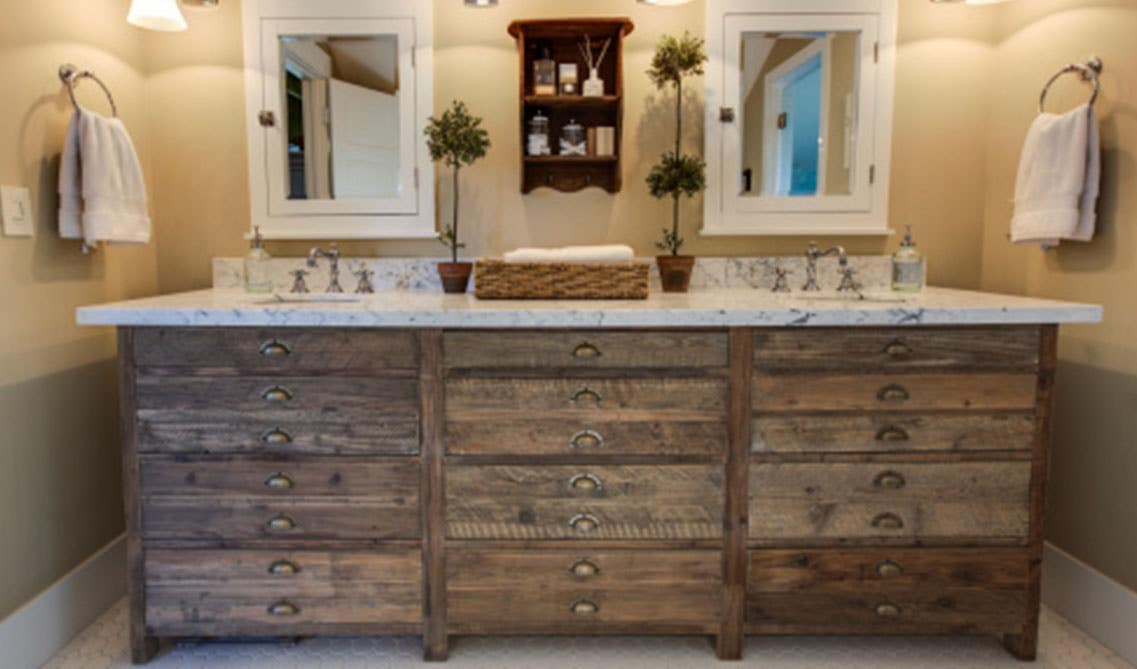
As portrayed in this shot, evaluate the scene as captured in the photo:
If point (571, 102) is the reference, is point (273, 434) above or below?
below

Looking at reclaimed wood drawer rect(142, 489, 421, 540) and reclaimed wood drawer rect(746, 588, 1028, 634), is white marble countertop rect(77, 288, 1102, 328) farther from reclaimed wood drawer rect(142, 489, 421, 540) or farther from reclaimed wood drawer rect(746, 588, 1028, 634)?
reclaimed wood drawer rect(746, 588, 1028, 634)

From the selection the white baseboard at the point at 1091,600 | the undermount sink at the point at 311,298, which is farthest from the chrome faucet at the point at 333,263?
the white baseboard at the point at 1091,600

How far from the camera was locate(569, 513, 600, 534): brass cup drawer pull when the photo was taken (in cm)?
162

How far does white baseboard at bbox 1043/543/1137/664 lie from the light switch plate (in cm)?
297

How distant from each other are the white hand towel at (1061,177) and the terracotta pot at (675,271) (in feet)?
3.14

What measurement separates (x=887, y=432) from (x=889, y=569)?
35cm

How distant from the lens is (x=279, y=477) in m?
1.60

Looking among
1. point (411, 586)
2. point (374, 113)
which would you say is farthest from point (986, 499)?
point (374, 113)

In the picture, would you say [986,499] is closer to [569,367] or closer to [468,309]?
[569,367]

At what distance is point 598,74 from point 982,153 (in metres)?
1.33

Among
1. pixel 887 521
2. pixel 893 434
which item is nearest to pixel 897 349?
pixel 893 434

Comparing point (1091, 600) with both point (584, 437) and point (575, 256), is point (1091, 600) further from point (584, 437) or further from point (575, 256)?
point (575, 256)

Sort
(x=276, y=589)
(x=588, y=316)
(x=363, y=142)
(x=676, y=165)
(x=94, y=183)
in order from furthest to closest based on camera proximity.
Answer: (x=363, y=142) → (x=676, y=165) → (x=94, y=183) → (x=276, y=589) → (x=588, y=316)

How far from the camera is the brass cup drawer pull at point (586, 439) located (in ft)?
5.23
